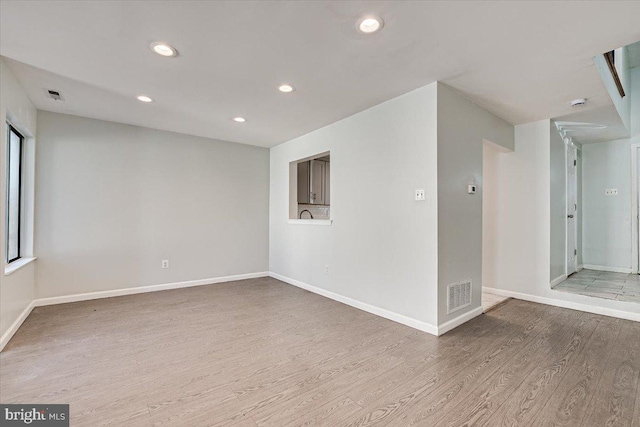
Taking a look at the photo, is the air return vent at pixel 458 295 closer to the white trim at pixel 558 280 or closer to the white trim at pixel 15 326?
the white trim at pixel 558 280

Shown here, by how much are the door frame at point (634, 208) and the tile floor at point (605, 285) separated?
33 centimetres

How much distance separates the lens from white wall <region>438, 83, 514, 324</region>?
287 cm

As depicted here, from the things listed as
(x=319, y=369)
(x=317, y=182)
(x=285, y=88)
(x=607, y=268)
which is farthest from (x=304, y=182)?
(x=607, y=268)

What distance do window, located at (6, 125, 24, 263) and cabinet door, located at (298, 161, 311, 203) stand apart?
3933mm

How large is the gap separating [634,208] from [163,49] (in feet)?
22.7

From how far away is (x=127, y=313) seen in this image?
11.2 feet

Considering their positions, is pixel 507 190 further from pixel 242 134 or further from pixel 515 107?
pixel 242 134

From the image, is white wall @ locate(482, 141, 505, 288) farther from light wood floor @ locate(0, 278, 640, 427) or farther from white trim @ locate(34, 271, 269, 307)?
white trim @ locate(34, 271, 269, 307)

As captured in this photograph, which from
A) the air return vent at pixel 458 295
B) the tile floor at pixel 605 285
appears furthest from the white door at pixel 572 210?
the air return vent at pixel 458 295

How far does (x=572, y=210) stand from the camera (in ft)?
15.2

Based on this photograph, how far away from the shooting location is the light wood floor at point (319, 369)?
1698mm

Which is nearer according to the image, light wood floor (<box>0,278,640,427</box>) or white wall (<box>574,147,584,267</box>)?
light wood floor (<box>0,278,640,427</box>)

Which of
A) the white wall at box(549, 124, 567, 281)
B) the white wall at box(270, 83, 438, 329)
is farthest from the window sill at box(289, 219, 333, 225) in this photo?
the white wall at box(549, 124, 567, 281)

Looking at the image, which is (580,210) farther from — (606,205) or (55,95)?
(55,95)
